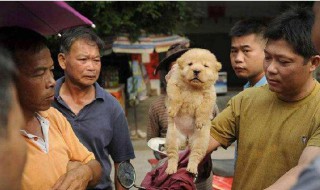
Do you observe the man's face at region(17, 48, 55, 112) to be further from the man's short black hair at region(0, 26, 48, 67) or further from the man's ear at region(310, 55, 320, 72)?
the man's ear at region(310, 55, 320, 72)

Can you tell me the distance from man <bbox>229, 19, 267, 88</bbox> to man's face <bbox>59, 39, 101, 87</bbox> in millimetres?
1069

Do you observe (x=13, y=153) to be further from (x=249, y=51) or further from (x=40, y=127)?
(x=249, y=51)

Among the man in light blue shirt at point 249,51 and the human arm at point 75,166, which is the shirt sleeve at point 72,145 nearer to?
the human arm at point 75,166

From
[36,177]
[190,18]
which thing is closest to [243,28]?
[36,177]

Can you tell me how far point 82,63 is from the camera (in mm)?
3506

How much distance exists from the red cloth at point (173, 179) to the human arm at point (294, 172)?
436 mm

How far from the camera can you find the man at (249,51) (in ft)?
12.0

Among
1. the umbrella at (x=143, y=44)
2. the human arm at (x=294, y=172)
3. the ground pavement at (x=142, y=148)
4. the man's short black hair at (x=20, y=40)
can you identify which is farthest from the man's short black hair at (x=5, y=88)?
the umbrella at (x=143, y=44)

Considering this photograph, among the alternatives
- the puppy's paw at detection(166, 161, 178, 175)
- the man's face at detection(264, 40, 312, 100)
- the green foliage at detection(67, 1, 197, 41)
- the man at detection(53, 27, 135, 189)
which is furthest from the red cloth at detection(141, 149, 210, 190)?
the green foliage at detection(67, 1, 197, 41)

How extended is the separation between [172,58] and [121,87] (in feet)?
21.6

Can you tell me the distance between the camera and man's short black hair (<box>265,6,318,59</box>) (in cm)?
245

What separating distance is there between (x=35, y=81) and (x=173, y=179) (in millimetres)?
827

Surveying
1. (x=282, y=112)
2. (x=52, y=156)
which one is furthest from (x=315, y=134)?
(x=52, y=156)

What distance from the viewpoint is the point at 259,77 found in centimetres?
366
